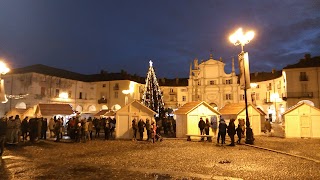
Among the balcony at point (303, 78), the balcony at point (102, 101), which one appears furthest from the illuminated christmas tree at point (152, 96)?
the balcony at point (102, 101)

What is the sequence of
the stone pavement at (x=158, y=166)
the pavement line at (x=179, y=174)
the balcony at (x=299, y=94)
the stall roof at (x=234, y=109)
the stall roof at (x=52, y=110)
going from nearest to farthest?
1. the pavement line at (x=179, y=174)
2. the stone pavement at (x=158, y=166)
3. the stall roof at (x=52, y=110)
4. the stall roof at (x=234, y=109)
5. the balcony at (x=299, y=94)

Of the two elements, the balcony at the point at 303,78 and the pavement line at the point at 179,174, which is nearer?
the pavement line at the point at 179,174

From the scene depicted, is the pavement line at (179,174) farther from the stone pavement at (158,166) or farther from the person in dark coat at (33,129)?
the person in dark coat at (33,129)

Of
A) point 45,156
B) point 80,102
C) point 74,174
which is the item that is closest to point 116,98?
point 80,102

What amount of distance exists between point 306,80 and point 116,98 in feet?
124

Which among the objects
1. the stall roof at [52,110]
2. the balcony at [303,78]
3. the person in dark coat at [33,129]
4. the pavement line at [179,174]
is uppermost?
the balcony at [303,78]

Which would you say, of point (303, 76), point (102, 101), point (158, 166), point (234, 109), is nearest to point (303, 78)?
point (303, 76)

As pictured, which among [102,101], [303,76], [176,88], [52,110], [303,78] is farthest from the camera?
[176,88]

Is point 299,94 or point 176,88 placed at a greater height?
point 176,88

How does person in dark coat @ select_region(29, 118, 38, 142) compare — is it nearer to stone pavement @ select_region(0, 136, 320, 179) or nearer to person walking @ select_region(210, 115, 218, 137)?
stone pavement @ select_region(0, 136, 320, 179)

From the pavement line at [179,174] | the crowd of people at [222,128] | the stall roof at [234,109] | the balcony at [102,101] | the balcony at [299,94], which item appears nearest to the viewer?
the pavement line at [179,174]

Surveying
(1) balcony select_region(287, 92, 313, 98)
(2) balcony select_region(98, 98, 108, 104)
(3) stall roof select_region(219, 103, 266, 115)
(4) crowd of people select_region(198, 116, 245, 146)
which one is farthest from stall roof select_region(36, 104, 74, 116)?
(1) balcony select_region(287, 92, 313, 98)

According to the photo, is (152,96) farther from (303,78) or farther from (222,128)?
(303,78)

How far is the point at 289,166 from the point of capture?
1042cm
